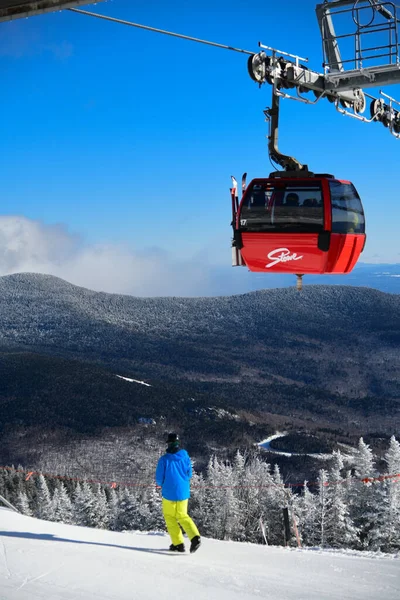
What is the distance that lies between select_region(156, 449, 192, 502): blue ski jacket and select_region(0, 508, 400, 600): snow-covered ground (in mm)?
1022

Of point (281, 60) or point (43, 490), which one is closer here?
point (281, 60)

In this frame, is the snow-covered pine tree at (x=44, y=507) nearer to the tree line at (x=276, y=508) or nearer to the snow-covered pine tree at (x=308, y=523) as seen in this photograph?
the tree line at (x=276, y=508)

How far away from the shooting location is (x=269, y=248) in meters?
14.5

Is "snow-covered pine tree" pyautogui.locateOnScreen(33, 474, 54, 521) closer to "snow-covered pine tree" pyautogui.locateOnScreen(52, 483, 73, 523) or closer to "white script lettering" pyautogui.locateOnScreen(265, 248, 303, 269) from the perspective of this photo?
"snow-covered pine tree" pyautogui.locateOnScreen(52, 483, 73, 523)

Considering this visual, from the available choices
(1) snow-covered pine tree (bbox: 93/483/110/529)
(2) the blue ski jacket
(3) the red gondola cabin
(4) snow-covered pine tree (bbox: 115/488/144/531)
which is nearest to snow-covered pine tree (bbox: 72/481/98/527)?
(1) snow-covered pine tree (bbox: 93/483/110/529)

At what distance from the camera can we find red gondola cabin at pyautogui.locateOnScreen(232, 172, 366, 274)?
14164mm

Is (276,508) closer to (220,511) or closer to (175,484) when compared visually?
(220,511)

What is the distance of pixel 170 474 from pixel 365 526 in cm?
2391

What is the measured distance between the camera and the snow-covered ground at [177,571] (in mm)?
9273

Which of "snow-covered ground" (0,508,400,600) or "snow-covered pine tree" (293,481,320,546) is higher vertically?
"snow-covered ground" (0,508,400,600)

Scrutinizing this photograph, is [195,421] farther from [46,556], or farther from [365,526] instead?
[46,556]

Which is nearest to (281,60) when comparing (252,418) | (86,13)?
(86,13)

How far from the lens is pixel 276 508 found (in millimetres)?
39625

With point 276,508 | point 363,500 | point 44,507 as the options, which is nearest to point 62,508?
point 44,507
